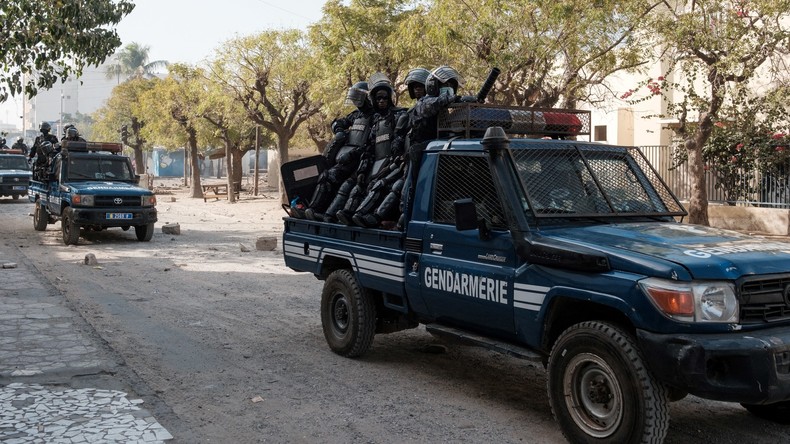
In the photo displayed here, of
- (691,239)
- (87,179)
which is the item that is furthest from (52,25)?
(691,239)

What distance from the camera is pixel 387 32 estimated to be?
2191 cm

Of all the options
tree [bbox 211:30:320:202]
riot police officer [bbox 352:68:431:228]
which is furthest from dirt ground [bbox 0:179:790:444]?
tree [bbox 211:30:320:202]

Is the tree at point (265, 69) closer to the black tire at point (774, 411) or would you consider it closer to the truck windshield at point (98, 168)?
the truck windshield at point (98, 168)

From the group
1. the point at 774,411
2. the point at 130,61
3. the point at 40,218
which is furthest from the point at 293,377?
the point at 130,61

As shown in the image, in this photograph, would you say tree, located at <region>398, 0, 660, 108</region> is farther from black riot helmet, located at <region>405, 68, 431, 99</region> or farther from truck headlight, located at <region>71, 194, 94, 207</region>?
black riot helmet, located at <region>405, 68, 431, 99</region>

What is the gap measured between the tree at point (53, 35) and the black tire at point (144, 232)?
196 inches

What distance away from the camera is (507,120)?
6.43 metres

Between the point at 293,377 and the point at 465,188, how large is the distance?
85.7 inches

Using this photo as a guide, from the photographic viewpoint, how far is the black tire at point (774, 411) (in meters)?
5.32

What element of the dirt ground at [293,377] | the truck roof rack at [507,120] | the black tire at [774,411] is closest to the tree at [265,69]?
the dirt ground at [293,377]

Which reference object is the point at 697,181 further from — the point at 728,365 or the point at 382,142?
the point at 728,365

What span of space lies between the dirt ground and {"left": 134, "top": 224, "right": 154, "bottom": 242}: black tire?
535 centimetres

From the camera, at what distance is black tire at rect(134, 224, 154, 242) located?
17.7 metres

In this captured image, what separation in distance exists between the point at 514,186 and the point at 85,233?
15.9 m
